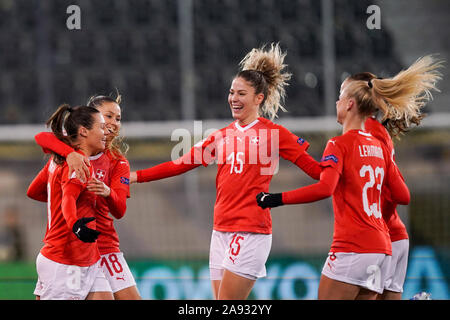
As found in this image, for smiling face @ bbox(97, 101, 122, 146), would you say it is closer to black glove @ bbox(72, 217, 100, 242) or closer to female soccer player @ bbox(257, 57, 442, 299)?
black glove @ bbox(72, 217, 100, 242)

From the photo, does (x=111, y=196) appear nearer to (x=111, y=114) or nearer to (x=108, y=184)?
(x=108, y=184)

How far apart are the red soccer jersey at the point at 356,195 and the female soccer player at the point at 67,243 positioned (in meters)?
1.30

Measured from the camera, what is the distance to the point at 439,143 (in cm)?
1605

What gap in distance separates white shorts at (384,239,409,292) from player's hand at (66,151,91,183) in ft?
6.19

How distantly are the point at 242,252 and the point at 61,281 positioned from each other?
1.02 metres

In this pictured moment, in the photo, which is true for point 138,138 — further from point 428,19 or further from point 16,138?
point 428,19

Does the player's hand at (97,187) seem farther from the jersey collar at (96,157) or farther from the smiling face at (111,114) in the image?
the smiling face at (111,114)

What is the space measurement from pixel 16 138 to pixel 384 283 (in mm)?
12785

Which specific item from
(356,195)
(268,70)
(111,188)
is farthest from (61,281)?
(268,70)

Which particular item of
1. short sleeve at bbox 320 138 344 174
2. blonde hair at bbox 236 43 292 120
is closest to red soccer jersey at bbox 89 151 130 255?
blonde hair at bbox 236 43 292 120

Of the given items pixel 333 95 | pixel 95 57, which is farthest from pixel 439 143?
pixel 95 57

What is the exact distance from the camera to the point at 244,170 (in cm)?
396

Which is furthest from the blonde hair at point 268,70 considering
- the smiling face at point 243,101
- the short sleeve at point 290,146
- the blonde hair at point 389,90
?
the blonde hair at point 389,90

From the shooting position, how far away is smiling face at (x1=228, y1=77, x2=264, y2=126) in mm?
4098
